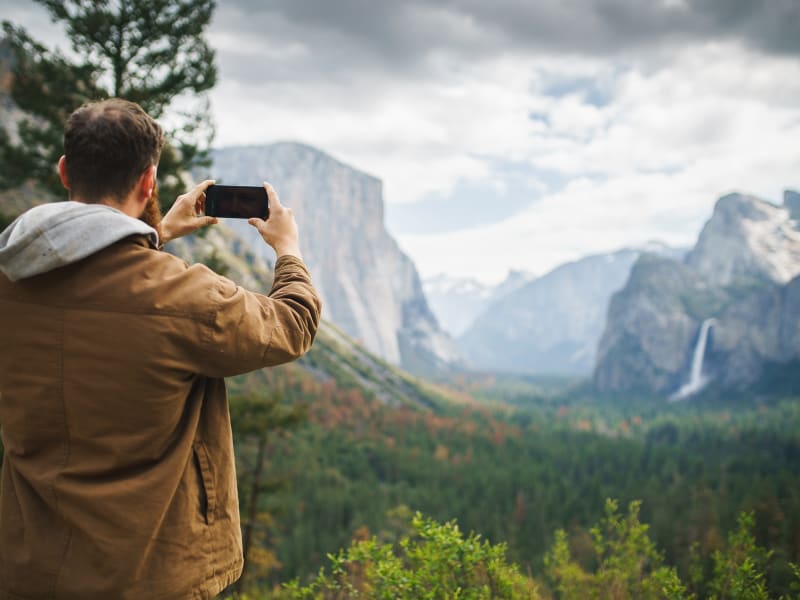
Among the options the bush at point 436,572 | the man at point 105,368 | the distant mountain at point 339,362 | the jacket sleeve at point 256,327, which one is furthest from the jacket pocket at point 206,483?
the distant mountain at point 339,362

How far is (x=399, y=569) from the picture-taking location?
531cm

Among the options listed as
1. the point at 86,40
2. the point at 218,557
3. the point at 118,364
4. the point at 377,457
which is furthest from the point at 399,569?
the point at 377,457

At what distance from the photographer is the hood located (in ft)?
7.04

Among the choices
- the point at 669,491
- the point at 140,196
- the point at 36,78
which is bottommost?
the point at 669,491

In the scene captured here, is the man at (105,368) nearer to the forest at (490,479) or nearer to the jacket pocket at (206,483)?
the jacket pocket at (206,483)

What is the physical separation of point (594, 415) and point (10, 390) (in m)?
185

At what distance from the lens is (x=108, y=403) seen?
7.38 ft

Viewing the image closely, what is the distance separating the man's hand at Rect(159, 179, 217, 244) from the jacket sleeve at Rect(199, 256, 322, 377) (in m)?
0.72

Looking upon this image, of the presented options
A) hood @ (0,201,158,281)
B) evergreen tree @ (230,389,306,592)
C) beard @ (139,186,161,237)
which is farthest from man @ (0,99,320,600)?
evergreen tree @ (230,389,306,592)

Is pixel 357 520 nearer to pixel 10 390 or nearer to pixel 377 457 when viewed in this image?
pixel 377 457

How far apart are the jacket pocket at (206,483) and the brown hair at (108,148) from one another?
115 cm

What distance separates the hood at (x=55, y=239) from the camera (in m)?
2.14

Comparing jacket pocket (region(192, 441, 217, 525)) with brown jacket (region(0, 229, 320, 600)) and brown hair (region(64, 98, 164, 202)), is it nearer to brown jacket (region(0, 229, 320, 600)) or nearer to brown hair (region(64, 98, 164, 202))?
brown jacket (region(0, 229, 320, 600))

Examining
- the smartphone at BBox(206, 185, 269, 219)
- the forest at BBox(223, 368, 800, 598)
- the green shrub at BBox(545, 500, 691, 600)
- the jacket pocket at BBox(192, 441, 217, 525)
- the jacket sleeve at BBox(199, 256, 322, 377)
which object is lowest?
the forest at BBox(223, 368, 800, 598)
